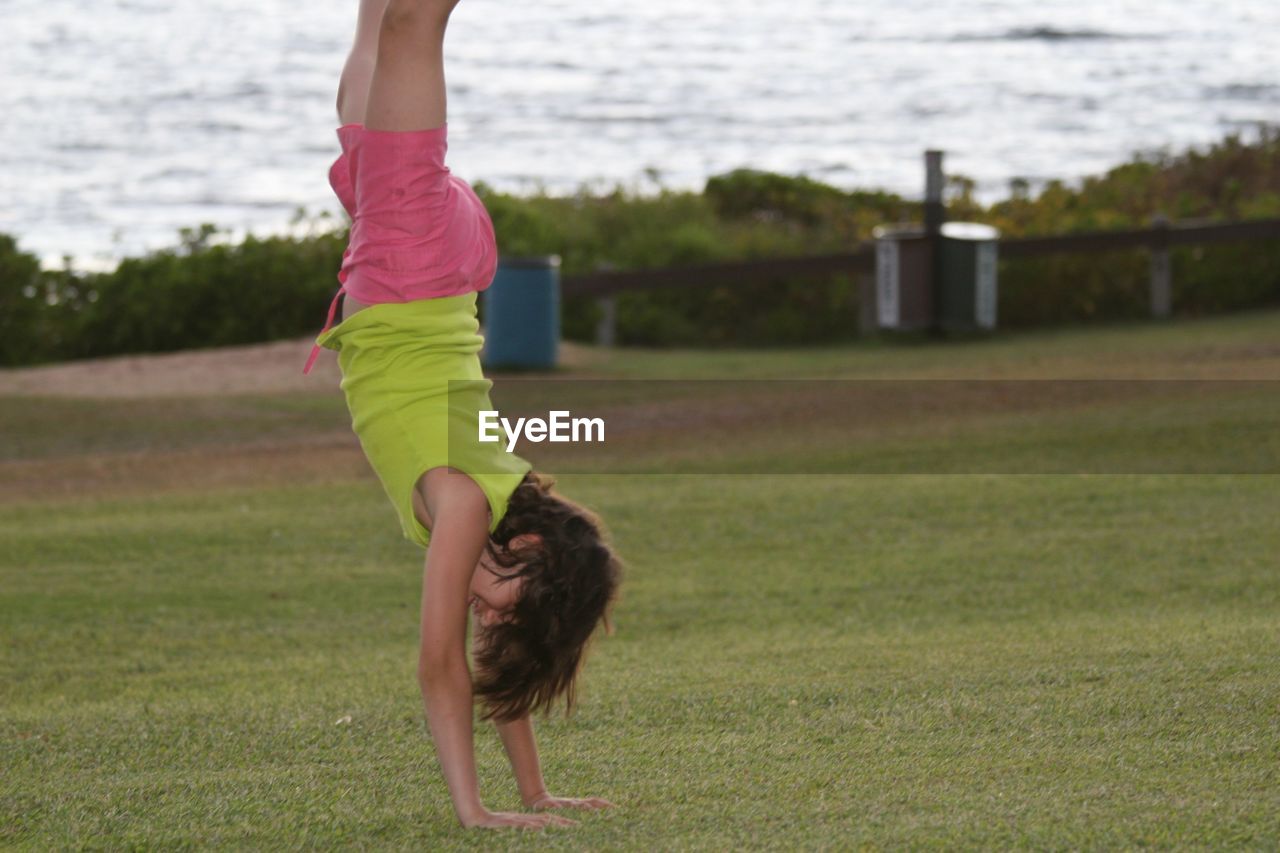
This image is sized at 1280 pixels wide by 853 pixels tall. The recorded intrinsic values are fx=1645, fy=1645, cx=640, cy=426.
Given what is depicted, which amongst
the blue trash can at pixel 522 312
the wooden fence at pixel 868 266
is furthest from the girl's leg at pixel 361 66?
the wooden fence at pixel 868 266

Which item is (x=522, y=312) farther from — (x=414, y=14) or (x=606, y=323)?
(x=414, y=14)

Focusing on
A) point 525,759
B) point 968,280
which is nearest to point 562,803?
point 525,759

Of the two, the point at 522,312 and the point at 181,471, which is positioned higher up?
the point at 522,312

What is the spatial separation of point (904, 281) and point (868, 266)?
76 cm

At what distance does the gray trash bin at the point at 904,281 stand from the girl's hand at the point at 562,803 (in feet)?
49.4

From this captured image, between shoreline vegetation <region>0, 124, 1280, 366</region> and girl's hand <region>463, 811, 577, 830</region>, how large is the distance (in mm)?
16628

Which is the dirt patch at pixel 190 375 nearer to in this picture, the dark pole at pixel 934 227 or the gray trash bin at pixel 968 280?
the dark pole at pixel 934 227

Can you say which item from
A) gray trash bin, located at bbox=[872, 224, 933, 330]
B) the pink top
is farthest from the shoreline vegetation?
the pink top

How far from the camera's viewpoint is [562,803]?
3.40 meters

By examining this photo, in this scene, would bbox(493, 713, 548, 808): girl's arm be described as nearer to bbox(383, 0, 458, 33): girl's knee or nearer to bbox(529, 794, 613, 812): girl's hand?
bbox(529, 794, 613, 812): girl's hand

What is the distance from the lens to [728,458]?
11.0m

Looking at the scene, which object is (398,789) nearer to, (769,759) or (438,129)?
(769,759)

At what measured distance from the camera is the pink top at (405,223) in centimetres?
312

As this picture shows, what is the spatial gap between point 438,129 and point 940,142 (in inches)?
1104
